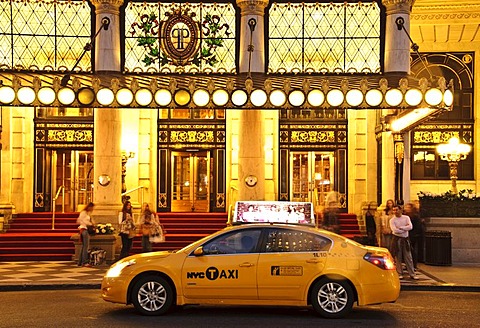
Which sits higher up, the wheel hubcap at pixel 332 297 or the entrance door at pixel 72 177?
the entrance door at pixel 72 177

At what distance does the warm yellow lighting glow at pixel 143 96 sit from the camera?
20438 millimetres

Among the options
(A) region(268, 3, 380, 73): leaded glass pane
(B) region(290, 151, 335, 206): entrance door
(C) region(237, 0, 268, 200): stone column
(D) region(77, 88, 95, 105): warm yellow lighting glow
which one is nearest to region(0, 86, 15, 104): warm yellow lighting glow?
(D) region(77, 88, 95, 105): warm yellow lighting glow

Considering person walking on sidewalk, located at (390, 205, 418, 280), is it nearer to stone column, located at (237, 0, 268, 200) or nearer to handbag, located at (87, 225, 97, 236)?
stone column, located at (237, 0, 268, 200)

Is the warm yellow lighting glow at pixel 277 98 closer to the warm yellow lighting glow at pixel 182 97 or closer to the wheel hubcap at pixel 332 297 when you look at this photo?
the warm yellow lighting glow at pixel 182 97

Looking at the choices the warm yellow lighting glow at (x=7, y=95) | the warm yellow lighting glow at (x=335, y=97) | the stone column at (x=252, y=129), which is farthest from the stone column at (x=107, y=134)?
the warm yellow lighting glow at (x=335, y=97)

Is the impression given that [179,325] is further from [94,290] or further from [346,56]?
[346,56]

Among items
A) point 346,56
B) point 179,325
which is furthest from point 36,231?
point 179,325

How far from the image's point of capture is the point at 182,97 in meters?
20.5

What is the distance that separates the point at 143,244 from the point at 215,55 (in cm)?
594

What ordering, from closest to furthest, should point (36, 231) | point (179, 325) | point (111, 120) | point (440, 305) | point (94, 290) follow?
point (179, 325), point (440, 305), point (94, 290), point (111, 120), point (36, 231)

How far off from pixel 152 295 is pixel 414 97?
985 cm

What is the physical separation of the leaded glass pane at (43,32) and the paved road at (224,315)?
9.28 m

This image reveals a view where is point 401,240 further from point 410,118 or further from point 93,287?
point 93,287

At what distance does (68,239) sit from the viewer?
75.8 feet
